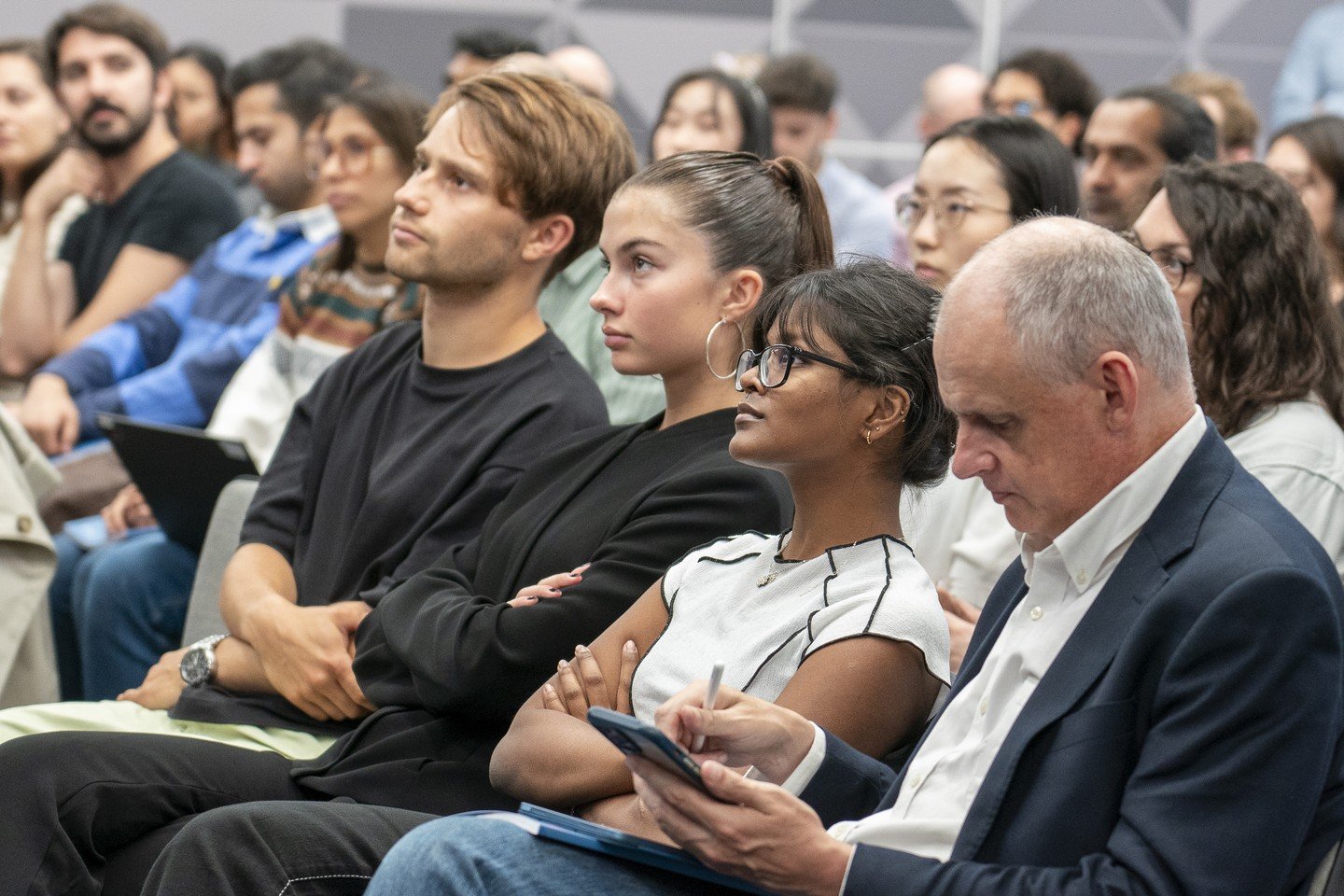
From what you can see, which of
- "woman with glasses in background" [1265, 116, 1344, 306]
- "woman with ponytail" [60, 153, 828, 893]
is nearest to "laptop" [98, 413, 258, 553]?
"woman with ponytail" [60, 153, 828, 893]

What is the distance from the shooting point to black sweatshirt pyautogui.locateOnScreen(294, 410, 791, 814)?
2203mm

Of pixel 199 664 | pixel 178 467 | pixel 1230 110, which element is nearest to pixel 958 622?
pixel 199 664

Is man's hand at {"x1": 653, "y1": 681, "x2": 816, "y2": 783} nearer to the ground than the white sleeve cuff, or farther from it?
farther from it

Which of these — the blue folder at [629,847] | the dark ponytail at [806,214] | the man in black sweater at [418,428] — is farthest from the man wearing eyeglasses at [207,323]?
the blue folder at [629,847]

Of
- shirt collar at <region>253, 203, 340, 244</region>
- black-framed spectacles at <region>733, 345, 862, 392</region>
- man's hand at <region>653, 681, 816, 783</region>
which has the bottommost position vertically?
A: man's hand at <region>653, 681, 816, 783</region>

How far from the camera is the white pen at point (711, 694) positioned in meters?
1.60

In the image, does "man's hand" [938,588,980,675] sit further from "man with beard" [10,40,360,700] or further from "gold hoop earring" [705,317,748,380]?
"man with beard" [10,40,360,700]

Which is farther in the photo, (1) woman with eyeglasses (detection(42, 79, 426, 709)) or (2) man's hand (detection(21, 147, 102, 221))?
(2) man's hand (detection(21, 147, 102, 221))

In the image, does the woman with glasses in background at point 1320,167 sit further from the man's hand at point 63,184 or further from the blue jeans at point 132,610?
the man's hand at point 63,184

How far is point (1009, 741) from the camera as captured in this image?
1.55 meters

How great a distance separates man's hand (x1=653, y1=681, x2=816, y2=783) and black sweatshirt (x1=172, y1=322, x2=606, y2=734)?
35.6 inches

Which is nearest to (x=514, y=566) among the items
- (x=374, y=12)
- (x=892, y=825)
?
(x=892, y=825)

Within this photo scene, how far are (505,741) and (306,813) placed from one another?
Result: 0.29m

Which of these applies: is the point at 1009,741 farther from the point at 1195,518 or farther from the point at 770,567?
the point at 770,567
